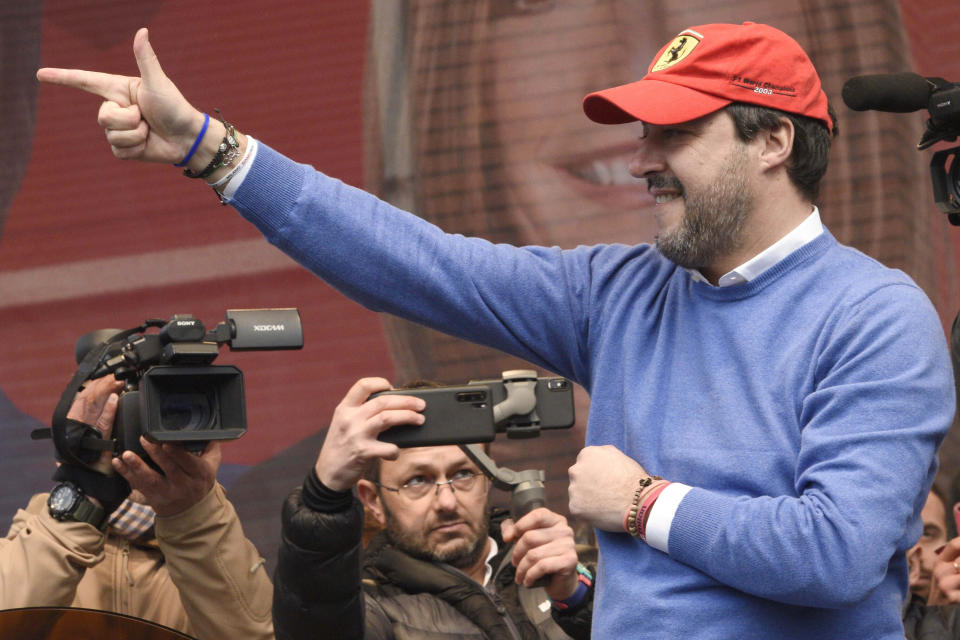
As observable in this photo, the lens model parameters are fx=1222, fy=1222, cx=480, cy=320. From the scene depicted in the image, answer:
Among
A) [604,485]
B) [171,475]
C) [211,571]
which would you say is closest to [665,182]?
[604,485]

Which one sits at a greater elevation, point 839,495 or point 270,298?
point 839,495

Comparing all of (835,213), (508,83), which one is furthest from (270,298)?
(835,213)

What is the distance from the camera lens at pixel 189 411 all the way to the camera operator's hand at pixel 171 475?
0.26m

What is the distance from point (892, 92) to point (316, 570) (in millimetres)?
1161

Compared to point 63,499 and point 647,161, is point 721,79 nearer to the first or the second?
point 647,161

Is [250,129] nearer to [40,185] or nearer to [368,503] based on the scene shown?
[40,185]

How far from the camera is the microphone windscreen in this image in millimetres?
1798

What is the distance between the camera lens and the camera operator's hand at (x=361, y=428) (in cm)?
172

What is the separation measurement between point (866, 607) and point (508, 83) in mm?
2434

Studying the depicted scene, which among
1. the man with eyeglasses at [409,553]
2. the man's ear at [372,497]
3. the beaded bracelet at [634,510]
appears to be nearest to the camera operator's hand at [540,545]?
the man with eyeglasses at [409,553]

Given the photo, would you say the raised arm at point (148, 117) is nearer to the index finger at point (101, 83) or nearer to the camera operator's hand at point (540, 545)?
the index finger at point (101, 83)

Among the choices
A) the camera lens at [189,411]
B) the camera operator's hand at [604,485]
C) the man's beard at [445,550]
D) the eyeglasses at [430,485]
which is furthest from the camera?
the eyeglasses at [430,485]

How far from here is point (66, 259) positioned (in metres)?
3.71

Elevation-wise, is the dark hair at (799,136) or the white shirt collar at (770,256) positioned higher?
the dark hair at (799,136)
